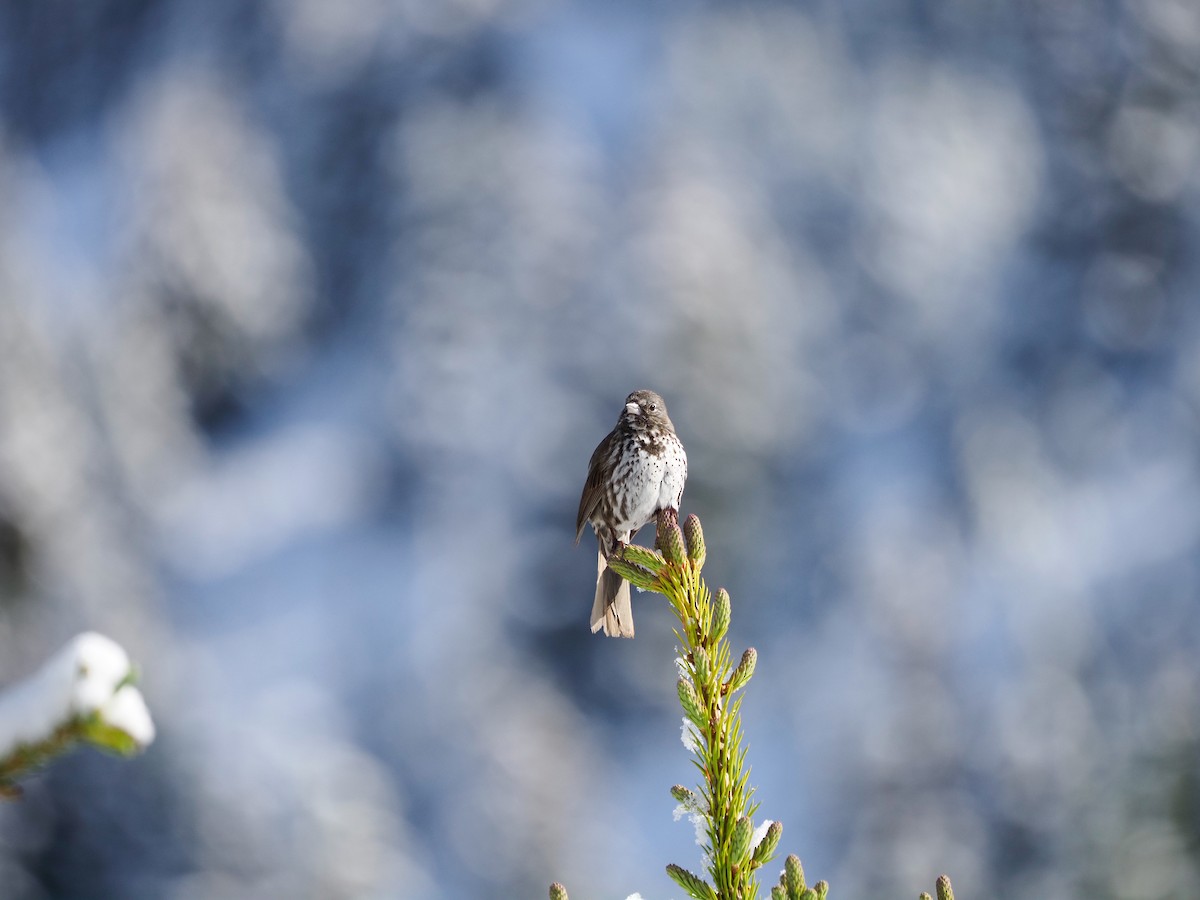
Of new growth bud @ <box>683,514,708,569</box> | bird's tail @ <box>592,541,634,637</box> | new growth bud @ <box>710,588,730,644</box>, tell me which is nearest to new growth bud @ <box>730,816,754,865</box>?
new growth bud @ <box>710,588,730,644</box>

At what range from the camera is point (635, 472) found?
401 cm

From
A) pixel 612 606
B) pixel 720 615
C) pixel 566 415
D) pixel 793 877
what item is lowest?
pixel 793 877

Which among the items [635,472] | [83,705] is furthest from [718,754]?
[635,472]

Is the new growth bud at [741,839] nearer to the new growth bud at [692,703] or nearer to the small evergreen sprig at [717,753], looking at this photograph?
the small evergreen sprig at [717,753]

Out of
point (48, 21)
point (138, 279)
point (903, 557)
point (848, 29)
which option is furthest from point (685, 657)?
point (848, 29)

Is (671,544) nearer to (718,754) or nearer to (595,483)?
(718,754)

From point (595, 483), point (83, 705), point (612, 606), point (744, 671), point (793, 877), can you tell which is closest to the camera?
point (83, 705)

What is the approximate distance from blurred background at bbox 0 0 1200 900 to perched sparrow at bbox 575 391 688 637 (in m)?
51.2

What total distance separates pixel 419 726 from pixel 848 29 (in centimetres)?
6795

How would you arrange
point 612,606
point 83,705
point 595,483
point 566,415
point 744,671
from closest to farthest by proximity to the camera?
point 83,705 → point 744,671 → point 612,606 → point 595,483 → point 566,415

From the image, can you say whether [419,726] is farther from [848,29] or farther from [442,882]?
[848,29]

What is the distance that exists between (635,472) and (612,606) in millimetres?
581

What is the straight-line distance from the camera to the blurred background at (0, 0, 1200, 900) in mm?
65750

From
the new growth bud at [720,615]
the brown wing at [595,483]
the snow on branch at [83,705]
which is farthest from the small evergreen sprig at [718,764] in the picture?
the brown wing at [595,483]
